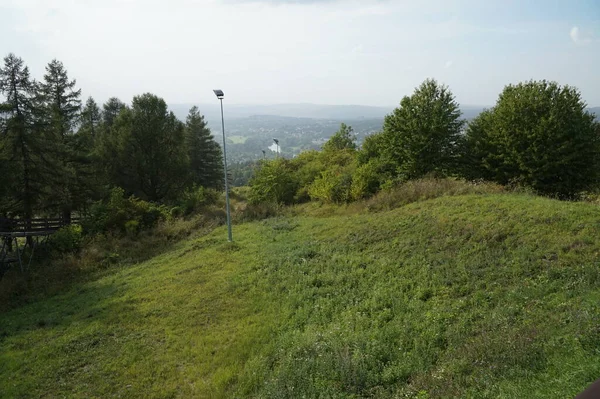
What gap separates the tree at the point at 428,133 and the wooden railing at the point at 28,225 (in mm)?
21426

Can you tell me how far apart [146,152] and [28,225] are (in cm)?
1075

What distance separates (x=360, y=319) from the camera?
9.34m

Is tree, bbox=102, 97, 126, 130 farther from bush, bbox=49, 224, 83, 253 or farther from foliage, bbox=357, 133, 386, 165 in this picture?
foliage, bbox=357, 133, 386, 165

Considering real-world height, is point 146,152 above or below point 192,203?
above

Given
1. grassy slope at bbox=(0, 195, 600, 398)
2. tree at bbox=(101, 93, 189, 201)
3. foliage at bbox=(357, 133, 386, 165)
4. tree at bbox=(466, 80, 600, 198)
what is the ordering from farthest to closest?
1. tree at bbox=(101, 93, 189, 201)
2. foliage at bbox=(357, 133, 386, 165)
3. tree at bbox=(466, 80, 600, 198)
4. grassy slope at bbox=(0, 195, 600, 398)

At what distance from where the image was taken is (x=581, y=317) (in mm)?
6434

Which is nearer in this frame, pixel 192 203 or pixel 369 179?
pixel 369 179

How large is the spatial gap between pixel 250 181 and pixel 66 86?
51.1ft

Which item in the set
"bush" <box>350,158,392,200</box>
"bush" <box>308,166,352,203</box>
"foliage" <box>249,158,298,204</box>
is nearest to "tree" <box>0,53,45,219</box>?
"foliage" <box>249,158,298,204</box>

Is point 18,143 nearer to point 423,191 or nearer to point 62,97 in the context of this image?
point 62,97

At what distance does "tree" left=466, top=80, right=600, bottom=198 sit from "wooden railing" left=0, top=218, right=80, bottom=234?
2572 centimetres

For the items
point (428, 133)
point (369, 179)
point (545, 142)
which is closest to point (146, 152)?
point (369, 179)

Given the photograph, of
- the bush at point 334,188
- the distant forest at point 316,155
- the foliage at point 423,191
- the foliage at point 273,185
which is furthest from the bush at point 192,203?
the foliage at point 423,191

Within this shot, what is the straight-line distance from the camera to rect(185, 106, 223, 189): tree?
44.4 m
